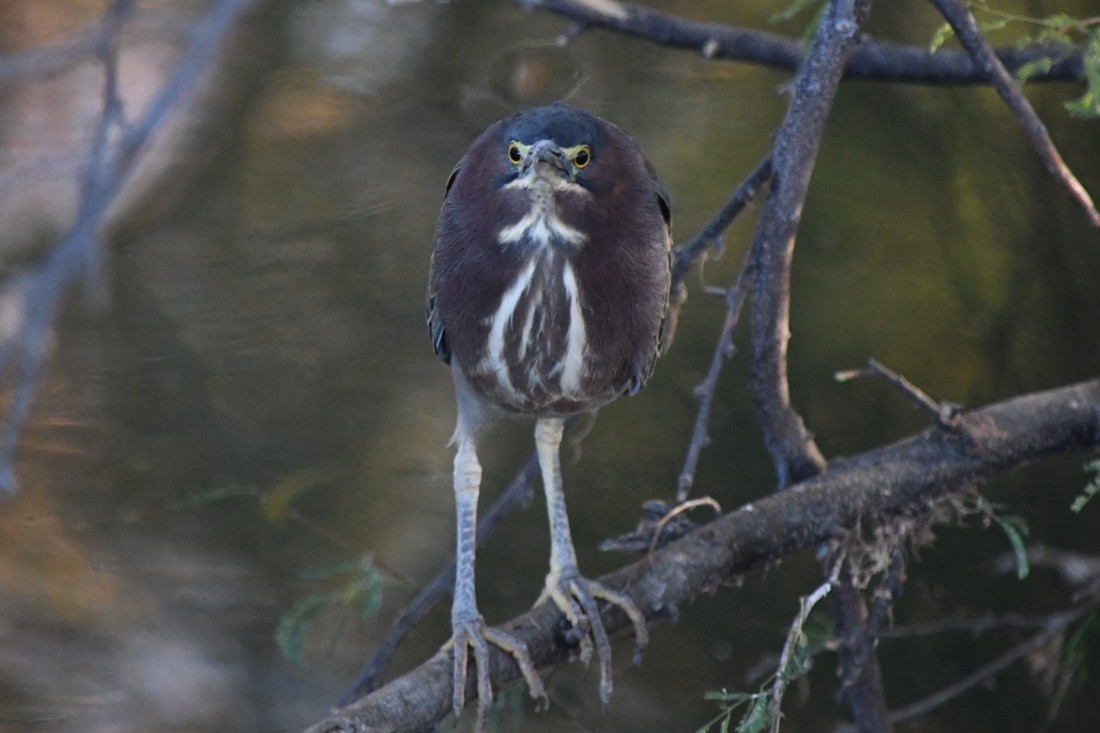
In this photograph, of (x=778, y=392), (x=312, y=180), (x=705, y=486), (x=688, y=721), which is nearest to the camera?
(x=778, y=392)

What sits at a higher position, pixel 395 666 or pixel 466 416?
pixel 466 416

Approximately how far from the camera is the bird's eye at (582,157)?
2.12 metres

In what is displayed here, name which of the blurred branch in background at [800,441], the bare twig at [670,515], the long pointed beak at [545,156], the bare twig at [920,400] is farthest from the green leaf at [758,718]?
the long pointed beak at [545,156]

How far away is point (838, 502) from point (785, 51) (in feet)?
3.94

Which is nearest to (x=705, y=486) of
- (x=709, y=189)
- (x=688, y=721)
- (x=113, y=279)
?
(x=688, y=721)

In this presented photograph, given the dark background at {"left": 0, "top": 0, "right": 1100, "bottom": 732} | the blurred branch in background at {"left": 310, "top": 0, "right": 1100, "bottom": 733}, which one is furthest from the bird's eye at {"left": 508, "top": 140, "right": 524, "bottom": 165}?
the dark background at {"left": 0, "top": 0, "right": 1100, "bottom": 732}

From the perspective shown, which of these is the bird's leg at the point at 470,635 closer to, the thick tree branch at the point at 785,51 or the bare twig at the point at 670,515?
the bare twig at the point at 670,515

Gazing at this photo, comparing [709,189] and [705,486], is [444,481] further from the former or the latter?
[709,189]

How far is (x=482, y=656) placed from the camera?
7.39 feet

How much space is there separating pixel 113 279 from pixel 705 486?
221 cm

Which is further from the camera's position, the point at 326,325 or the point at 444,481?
the point at 326,325

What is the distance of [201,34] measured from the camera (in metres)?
1.44

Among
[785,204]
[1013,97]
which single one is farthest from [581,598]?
[1013,97]

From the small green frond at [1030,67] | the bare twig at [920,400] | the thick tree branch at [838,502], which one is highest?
the small green frond at [1030,67]
